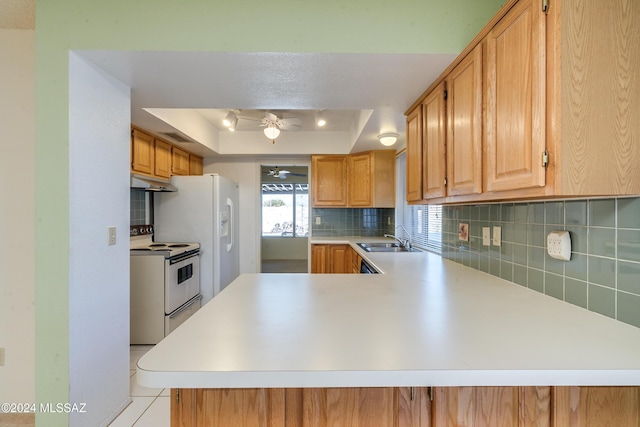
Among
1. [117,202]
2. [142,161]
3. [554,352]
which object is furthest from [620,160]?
[142,161]

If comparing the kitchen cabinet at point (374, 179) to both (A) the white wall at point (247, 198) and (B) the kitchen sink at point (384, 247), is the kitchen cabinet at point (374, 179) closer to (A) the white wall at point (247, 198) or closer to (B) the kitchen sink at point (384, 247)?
(B) the kitchen sink at point (384, 247)

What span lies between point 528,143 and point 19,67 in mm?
2691

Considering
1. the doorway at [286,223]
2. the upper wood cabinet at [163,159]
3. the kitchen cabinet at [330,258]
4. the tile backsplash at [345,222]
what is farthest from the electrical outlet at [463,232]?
the doorway at [286,223]

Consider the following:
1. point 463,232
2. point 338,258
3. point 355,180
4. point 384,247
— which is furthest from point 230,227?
point 463,232

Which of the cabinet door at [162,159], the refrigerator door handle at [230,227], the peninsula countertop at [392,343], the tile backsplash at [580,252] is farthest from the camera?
the refrigerator door handle at [230,227]

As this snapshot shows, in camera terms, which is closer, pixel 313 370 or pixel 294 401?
pixel 313 370

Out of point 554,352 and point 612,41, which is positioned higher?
point 612,41

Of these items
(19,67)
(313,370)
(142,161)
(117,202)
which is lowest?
(313,370)

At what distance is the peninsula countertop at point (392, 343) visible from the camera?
697mm

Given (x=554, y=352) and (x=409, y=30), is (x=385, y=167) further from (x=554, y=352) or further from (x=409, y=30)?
(x=554, y=352)

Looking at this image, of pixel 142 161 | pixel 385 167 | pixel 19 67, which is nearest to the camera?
pixel 19 67

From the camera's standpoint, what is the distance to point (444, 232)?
2350 millimetres

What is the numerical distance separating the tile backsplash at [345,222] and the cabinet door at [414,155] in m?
2.27

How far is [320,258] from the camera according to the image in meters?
3.90
